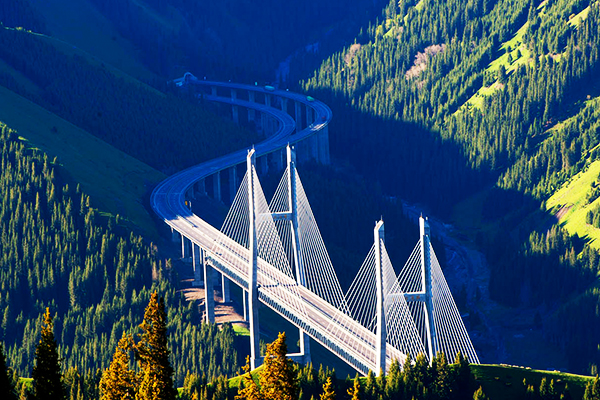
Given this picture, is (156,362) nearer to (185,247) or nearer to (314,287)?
(314,287)

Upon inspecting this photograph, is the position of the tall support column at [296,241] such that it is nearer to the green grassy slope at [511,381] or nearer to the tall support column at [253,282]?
the tall support column at [253,282]

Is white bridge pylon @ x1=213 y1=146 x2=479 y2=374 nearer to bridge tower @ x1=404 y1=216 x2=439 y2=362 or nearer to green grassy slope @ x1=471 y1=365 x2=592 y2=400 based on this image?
bridge tower @ x1=404 y1=216 x2=439 y2=362

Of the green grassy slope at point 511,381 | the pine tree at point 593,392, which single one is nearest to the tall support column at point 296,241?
the green grassy slope at point 511,381

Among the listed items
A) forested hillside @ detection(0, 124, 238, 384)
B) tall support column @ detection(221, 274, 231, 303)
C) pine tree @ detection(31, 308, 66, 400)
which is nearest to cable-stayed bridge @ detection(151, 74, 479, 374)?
tall support column @ detection(221, 274, 231, 303)

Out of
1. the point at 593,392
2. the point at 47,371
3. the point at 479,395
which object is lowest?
the point at 47,371

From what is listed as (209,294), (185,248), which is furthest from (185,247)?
(209,294)

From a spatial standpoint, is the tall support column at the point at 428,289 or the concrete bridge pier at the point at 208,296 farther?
the concrete bridge pier at the point at 208,296

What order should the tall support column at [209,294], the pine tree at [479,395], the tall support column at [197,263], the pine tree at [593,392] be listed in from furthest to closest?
the tall support column at [197,263] → the tall support column at [209,294] → the pine tree at [479,395] → the pine tree at [593,392]
